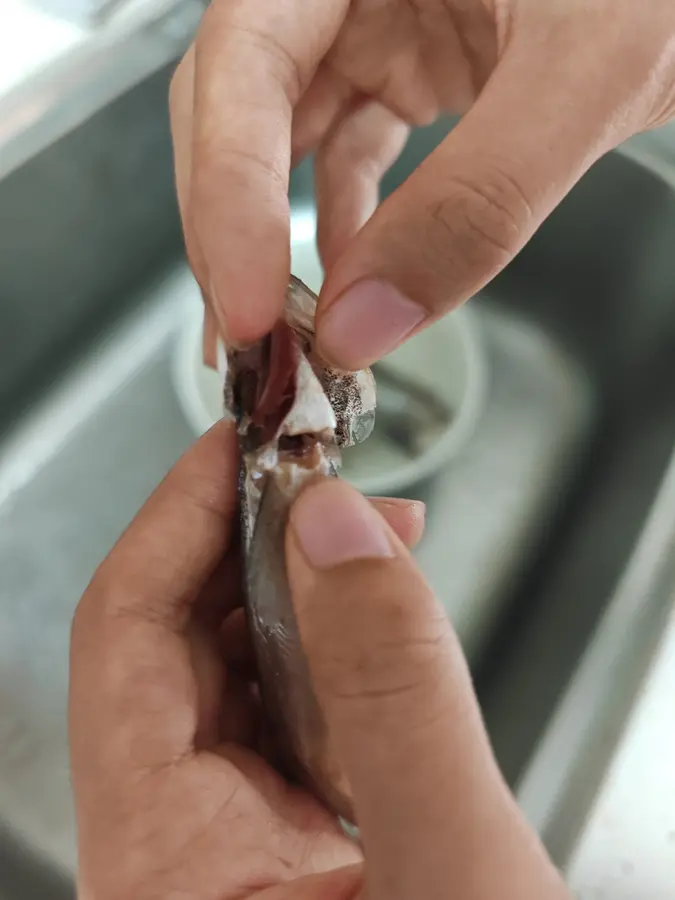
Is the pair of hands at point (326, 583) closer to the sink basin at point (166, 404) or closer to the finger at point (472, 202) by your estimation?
the finger at point (472, 202)

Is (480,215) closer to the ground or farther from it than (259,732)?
farther from it

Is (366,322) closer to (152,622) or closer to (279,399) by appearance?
(279,399)

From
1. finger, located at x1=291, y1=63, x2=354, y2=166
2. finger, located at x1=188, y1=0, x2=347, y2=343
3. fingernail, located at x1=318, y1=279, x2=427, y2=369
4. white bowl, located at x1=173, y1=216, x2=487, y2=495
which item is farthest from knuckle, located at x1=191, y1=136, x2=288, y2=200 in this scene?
white bowl, located at x1=173, y1=216, x2=487, y2=495

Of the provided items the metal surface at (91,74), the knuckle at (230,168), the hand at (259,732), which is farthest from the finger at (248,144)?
the metal surface at (91,74)

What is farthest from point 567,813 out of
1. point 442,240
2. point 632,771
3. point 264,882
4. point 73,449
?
point 73,449

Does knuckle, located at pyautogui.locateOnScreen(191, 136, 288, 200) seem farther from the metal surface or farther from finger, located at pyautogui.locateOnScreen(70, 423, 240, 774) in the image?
the metal surface

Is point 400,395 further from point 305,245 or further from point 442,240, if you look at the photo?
point 442,240

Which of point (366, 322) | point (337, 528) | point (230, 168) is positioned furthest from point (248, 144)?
point (337, 528)
